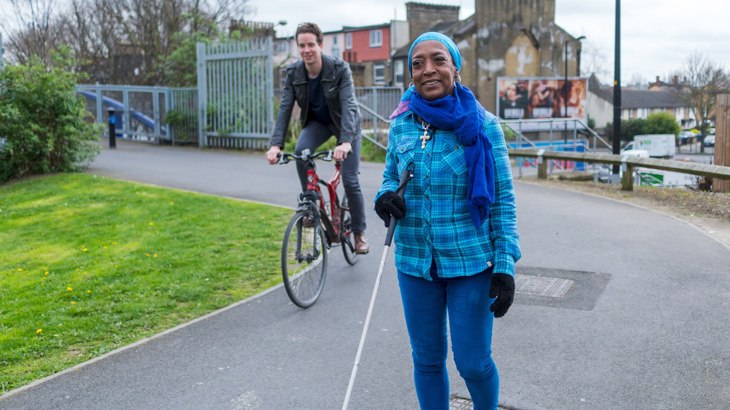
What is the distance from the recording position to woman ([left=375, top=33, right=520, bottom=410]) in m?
3.18

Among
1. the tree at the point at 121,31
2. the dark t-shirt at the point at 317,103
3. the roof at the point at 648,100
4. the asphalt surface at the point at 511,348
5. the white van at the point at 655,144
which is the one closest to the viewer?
the asphalt surface at the point at 511,348

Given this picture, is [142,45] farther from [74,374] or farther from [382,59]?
[382,59]

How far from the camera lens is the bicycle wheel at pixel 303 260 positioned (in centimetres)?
597

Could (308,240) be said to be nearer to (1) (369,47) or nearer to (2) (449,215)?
(2) (449,215)

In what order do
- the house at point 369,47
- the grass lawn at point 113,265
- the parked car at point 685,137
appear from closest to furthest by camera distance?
the grass lawn at point 113,265 < the house at point 369,47 < the parked car at point 685,137

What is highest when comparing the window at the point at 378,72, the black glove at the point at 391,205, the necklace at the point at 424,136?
the window at the point at 378,72

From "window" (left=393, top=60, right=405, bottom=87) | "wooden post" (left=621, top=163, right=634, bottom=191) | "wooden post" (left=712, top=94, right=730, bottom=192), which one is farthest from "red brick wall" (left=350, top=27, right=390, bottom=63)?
"wooden post" (left=621, top=163, right=634, bottom=191)

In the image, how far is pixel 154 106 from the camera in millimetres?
23719

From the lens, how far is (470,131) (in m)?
3.16

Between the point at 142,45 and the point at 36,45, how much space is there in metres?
7.68

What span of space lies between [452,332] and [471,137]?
84 cm

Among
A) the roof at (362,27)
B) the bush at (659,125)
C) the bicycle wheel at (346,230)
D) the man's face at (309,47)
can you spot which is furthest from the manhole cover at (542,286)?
the roof at (362,27)

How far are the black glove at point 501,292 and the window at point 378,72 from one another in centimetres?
6710

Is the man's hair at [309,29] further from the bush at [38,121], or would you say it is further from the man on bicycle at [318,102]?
the bush at [38,121]
